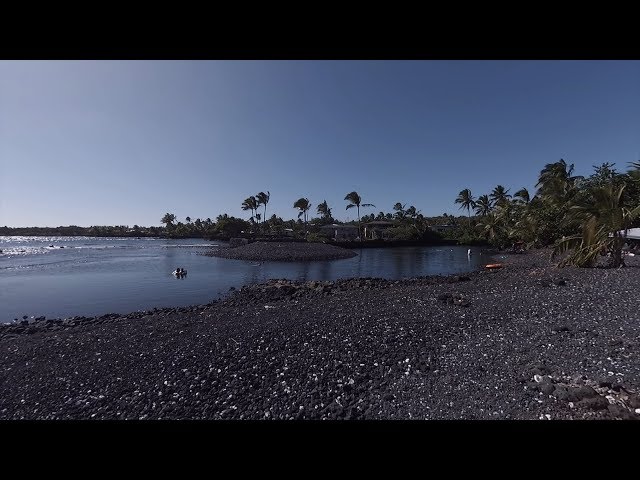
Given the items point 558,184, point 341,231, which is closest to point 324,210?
point 341,231

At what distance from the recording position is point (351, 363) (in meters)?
5.86

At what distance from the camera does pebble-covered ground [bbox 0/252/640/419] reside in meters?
4.37

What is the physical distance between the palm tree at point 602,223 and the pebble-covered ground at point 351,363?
145 inches

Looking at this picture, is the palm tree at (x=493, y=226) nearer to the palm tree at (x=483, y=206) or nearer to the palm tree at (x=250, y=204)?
the palm tree at (x=483, y=206)

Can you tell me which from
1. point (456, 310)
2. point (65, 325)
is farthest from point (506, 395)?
point (65, 325)

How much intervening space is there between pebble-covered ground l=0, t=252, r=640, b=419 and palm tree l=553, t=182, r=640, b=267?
12.1 ft

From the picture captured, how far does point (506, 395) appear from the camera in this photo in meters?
4.31

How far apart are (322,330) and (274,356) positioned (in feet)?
6.35

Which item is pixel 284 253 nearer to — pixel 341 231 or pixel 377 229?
pixel 341 231

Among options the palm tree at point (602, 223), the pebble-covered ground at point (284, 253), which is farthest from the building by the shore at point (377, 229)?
the palm tree at point (602, 223)

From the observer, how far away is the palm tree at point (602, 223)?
42.4ft

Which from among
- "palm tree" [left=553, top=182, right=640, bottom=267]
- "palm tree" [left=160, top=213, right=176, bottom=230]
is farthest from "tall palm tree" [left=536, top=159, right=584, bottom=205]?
"palm tree" [left=160, top=213, right=176, bottom=230]

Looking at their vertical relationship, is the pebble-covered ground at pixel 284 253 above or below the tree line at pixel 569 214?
below
